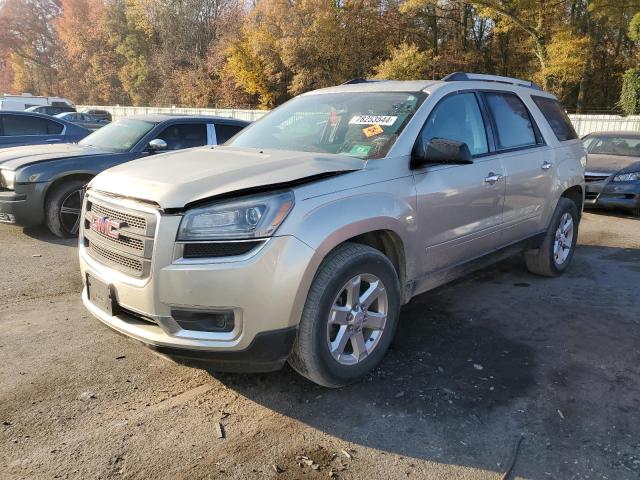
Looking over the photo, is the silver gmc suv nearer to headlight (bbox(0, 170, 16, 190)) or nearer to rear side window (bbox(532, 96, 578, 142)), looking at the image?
rear side window (bbox(532, 96, 578, 142))

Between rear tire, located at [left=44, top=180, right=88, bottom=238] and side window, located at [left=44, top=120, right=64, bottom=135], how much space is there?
320 cm

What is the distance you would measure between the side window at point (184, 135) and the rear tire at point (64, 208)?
132 centimetres

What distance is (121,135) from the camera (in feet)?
25.4

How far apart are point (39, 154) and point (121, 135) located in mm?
1139

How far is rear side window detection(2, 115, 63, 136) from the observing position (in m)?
9.26

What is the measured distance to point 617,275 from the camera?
5.76 metres

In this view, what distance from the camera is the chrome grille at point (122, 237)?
2.82 meters

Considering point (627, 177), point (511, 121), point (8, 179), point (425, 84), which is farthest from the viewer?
point (627, 177)

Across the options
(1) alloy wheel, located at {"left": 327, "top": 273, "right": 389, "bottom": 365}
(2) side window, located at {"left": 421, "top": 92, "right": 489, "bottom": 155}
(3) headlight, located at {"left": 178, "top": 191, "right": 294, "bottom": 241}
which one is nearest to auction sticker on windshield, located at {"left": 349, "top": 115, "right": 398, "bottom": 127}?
(2) side window, located at {"left": 421, "top": 92, "right": 489, "bottom": 155}

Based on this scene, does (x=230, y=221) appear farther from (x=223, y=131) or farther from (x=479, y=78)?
(x=223, y=131)

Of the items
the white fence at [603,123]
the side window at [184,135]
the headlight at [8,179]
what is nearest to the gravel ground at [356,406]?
the headlight at [8,179]

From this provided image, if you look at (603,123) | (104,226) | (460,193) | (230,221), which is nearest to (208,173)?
(230,221)

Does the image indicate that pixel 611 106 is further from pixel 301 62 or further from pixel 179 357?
pixel 179 357

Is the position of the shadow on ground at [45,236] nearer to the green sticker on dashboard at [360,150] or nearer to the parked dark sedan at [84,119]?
the green sticker on dashboard at [360,150]
